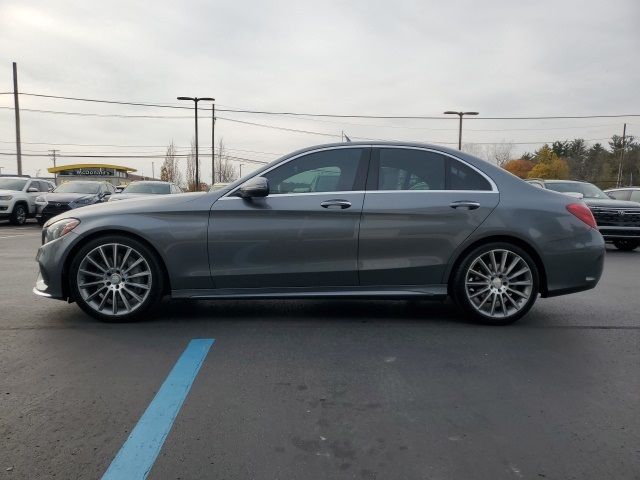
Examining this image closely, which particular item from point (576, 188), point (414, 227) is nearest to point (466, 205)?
point (414, 227)

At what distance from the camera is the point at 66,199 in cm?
1738

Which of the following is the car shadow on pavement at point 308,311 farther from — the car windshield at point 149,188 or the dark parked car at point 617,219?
the car windshield at point 149,188

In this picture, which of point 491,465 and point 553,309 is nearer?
point 491,465

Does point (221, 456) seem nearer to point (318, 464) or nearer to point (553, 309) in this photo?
point (318, 464)

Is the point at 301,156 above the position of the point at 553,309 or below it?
above

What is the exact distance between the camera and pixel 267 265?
477 cm

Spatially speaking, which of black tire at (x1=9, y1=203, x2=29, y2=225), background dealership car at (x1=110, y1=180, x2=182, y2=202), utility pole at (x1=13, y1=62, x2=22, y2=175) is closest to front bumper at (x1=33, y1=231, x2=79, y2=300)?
background dealership car at (x1=110, y1=180, x2=182, y2=202)

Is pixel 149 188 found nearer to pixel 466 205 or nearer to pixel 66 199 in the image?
pixel 66 199

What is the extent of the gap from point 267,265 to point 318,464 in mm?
2458

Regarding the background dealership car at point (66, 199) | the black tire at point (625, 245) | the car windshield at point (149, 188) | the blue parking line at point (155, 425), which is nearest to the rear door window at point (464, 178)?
the blue parking line at point (155, 425)

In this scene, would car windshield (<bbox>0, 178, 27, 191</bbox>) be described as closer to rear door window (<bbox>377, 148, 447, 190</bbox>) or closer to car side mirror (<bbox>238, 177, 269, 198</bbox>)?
car side mirror (<bbox>238, 177, 269, 198</bbox>)

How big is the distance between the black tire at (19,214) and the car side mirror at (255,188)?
16479mm

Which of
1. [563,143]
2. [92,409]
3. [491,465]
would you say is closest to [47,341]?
[92,409]

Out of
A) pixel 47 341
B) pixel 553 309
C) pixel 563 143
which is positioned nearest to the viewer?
pixel 47 341
